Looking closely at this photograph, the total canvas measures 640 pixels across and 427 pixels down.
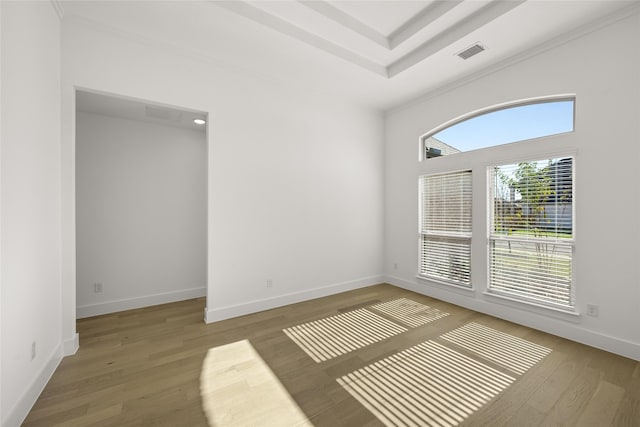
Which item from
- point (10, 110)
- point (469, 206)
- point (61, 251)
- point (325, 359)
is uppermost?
point (10, 110)

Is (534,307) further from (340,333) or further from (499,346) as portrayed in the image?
(340,333)

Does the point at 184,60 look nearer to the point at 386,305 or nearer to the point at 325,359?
the point at 325,359

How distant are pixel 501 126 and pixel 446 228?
5.22ft

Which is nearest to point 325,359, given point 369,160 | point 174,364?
point 174,364

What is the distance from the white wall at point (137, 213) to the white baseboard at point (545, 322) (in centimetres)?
395

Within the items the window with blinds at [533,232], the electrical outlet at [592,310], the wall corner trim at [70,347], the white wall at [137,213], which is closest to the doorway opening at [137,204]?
the white wall at [137,213]

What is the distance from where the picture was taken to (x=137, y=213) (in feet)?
12.5

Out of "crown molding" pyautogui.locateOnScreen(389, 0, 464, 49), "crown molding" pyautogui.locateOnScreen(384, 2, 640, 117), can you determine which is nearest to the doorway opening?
"crown molding" pyautogui.locateOnScreen(389, 0, 464, 49)

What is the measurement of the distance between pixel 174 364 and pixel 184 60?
3.30 m

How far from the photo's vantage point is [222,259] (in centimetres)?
337

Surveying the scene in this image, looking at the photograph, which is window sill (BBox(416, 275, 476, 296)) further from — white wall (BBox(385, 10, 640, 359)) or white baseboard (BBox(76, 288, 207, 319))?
white baseboard (BBox(76, 288, 207, 319))

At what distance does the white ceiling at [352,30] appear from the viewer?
2.57 metres

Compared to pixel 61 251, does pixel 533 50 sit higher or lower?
higher

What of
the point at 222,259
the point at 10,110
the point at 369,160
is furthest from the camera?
the point at 369,160
